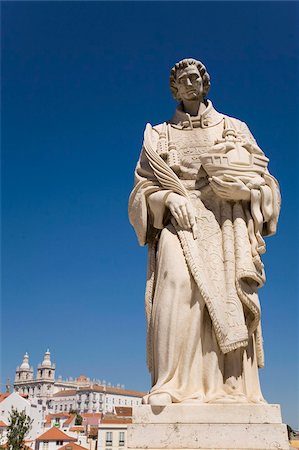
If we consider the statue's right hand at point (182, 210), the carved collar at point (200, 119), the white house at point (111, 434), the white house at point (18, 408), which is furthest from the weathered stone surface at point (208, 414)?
the white house at point (18, 408)

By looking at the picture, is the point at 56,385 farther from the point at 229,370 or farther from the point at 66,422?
the point at 229,370

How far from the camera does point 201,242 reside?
5625 millimetres

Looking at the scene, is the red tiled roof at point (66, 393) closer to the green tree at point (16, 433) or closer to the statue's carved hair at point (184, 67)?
the green tree at point (16, 433)

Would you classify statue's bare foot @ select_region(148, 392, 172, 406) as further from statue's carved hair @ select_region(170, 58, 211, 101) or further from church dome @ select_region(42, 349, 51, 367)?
church dome @ select_region(42, 349, 51, 367)

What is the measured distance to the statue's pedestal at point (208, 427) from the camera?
4508 mm

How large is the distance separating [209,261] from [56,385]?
192502mm

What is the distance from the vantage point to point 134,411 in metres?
4.75

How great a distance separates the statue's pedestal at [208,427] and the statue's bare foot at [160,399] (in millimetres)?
45

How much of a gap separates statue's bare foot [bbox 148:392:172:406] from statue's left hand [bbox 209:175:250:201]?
90.5 inches

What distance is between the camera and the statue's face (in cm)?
646

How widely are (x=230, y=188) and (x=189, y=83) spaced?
5.51 ft

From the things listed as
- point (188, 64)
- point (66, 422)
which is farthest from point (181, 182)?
point (66, 422)

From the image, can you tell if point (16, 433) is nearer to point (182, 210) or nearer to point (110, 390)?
point (182, 210)

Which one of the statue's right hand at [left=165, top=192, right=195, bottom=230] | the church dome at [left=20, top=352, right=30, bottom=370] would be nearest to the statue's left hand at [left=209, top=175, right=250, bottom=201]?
the statue's right hand at [left=165, top=192, right=195, bottom=230]
